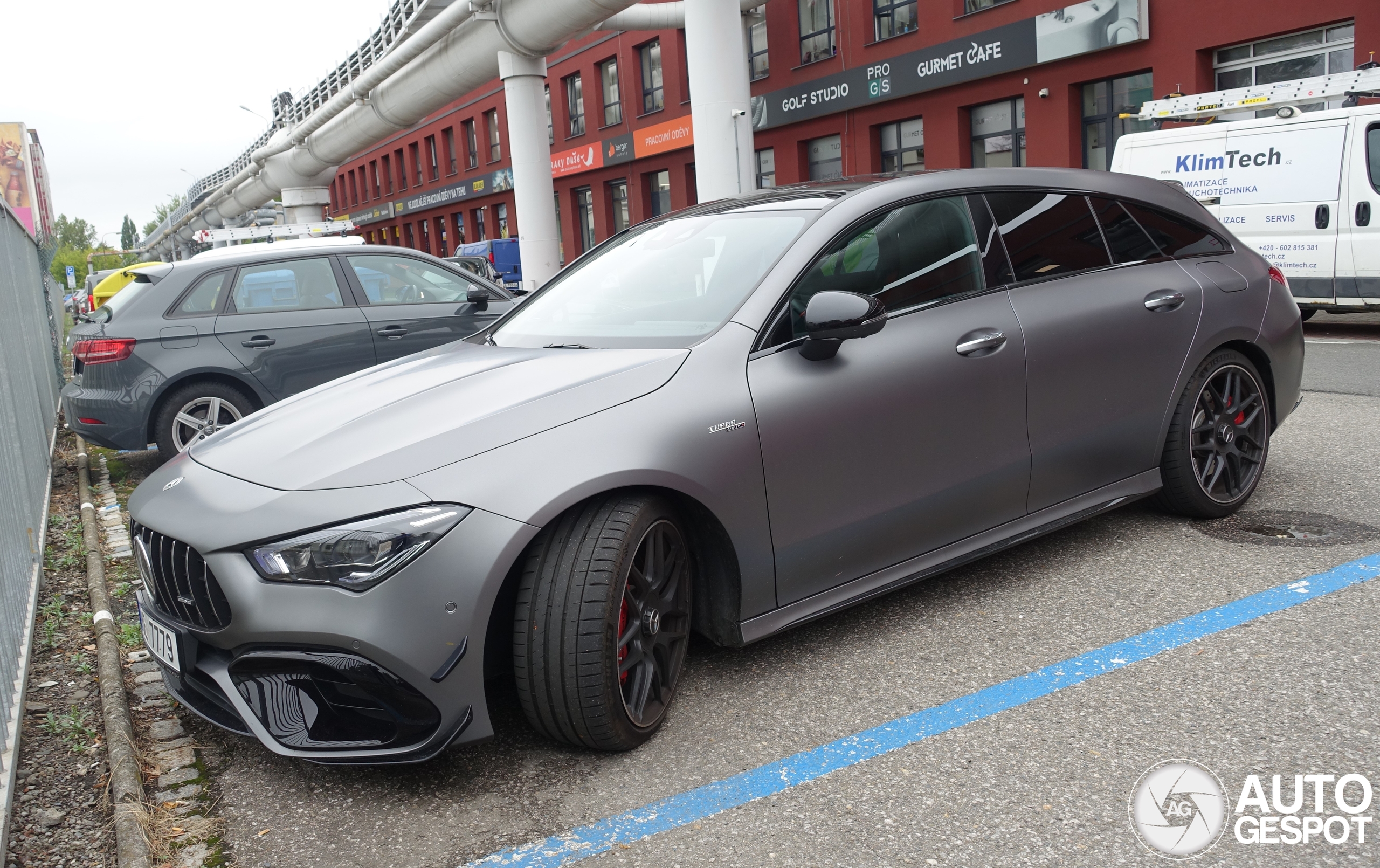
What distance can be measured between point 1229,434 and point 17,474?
5273 millimetres

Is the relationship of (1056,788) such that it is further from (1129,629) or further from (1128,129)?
(1128,129)

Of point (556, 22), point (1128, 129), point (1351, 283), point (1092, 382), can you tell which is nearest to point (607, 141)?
point (556, 22)

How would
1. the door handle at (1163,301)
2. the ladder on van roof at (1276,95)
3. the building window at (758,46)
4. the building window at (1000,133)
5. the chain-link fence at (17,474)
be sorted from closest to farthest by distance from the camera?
the chain-link fence at (17,474) < the door handle at (1163,301) < the ladder on van roof at (1276,95) < the building window at (1000,133) < the building window at (758,46)

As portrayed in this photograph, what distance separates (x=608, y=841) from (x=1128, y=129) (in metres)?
17.5

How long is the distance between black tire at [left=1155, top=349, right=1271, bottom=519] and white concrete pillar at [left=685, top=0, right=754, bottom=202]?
1226 cm

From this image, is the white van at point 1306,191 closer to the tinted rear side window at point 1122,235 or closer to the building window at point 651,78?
the tinted rear side window at point 1122,235

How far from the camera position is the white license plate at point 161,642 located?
2.95 metres

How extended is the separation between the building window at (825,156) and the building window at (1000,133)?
3.75 meters

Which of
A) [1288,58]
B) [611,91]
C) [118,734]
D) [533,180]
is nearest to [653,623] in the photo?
[118,734]

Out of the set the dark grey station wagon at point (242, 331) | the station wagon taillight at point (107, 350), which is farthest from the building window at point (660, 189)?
the station wagon taillight at point (107, 350)

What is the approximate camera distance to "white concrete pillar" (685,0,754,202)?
1616cm

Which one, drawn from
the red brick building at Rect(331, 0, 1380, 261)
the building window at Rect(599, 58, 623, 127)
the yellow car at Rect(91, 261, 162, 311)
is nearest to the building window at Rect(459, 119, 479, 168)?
the red brick building at Rect(331, 0, 1380, 261)

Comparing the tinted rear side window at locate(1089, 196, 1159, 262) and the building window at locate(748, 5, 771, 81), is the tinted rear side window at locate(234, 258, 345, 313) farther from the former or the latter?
the building window at locate(748, 5, 771, 81)

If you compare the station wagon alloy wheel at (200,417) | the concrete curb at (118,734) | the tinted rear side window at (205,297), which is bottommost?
the concrete curb at (118,734)
